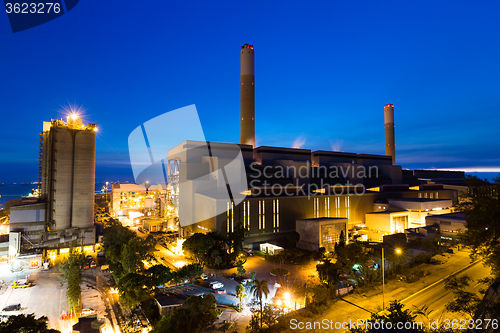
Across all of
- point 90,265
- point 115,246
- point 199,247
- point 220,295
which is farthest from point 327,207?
point 90,265

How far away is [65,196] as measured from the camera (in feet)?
149

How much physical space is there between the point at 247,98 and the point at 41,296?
5420cm

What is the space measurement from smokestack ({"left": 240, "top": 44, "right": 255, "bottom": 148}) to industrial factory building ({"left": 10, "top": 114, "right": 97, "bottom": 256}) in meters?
33.0

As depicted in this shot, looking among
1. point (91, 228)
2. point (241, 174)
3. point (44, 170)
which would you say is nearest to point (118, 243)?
point (91, 228)

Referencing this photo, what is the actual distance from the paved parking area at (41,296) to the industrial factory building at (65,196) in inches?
373

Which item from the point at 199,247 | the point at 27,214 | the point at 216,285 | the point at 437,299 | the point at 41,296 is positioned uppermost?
the point at 27,214

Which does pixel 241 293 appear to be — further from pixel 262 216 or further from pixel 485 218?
pixel 262 216

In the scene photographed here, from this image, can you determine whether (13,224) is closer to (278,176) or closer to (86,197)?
(86,197)

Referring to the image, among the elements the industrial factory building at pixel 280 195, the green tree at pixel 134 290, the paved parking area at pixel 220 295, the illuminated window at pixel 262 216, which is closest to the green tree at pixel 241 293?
the paved parking area at pixel 220 295

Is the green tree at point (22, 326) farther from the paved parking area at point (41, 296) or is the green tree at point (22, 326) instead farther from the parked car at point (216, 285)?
the parked car at point (216, 285)

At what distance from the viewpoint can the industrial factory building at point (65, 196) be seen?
42.4 m

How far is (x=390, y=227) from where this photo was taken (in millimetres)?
49531

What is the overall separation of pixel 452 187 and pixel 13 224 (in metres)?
105

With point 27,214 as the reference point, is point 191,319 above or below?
below
